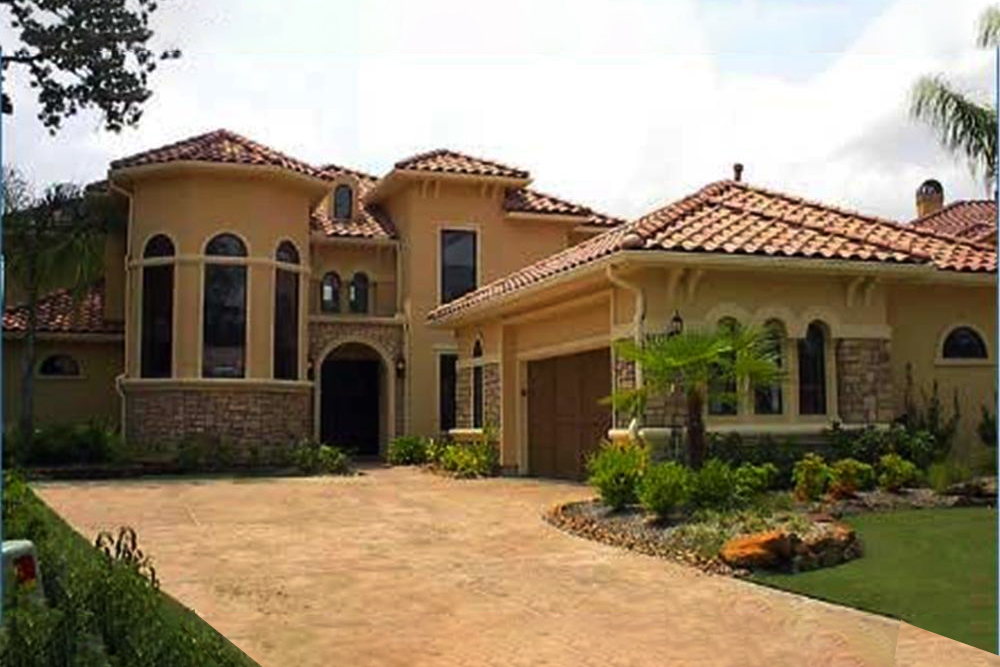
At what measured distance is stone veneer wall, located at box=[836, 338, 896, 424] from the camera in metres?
17.7

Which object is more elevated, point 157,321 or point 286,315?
point 286,315

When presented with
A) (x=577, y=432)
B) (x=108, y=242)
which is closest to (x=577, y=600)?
(x=577, y=432)

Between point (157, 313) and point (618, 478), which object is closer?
point (618, 478)

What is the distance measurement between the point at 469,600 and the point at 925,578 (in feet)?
12.7

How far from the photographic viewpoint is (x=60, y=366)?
27953 millimetres

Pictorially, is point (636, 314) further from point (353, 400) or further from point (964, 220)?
point (964, 220)

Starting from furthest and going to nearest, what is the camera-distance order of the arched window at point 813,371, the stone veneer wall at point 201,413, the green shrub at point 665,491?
the stone veneer wall at point 201,413 → the arched window at point 813,371 → the green shrub at point 665,491

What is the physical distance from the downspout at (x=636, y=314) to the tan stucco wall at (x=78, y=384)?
16028 millimetres

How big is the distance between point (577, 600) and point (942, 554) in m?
3.74

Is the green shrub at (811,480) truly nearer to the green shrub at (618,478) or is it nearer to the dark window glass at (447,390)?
the green shrub at (618,478)

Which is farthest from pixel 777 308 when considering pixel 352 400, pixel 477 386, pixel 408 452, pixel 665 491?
pixel 352 400

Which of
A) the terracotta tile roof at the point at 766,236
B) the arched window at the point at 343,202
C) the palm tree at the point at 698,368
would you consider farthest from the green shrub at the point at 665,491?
the arched window at the point at 343,202

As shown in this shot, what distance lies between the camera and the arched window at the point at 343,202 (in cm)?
3048

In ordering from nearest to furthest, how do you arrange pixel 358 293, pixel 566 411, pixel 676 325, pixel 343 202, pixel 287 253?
pixel 676 325 < pixel 566 411 < pixel 287 253 < pixel 358 293 < pixel 343 202
